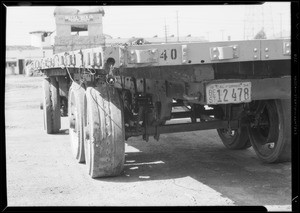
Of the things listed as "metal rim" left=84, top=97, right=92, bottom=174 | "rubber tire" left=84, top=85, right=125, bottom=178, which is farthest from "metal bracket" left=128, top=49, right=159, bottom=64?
"metal rim" left=84, top=97, right=92, bottom=174

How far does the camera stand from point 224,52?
346cm

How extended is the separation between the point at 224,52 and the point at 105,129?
5.29 ft

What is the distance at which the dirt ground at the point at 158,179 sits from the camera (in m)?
4.13

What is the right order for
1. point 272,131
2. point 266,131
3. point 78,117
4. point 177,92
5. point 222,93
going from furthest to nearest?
point 266,131 < point 78,117 < point 272,131 < point 177,92 < point 222,93

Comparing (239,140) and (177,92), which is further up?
(177,92)

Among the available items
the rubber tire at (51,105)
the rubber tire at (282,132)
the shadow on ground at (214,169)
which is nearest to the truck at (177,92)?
the rubber tire at (282,132)

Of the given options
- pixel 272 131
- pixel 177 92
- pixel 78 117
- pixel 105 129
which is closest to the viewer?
pixel 177 92

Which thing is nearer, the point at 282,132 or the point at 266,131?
the point at 282,132

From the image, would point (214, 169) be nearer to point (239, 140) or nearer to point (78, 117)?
point (239, 140)

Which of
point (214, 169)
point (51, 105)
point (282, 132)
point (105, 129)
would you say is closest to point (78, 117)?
point (105, 129)

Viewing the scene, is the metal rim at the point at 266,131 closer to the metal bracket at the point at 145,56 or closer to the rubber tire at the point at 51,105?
the metal bracket at the point at 145,56

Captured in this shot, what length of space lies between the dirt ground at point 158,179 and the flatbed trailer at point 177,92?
0.25 m
